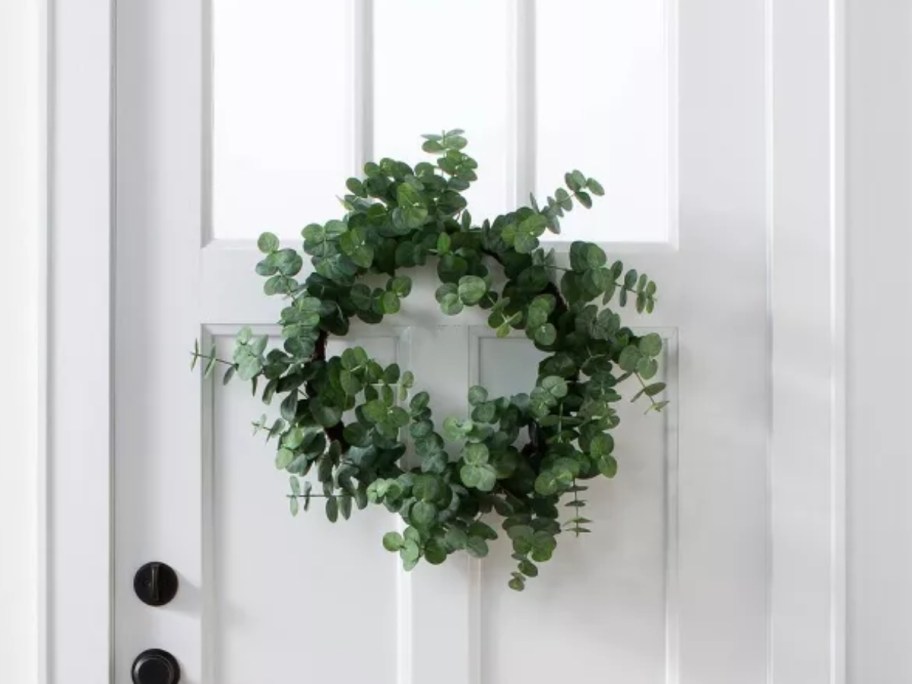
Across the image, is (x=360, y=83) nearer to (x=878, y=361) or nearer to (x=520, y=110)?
(x=520, y=110)

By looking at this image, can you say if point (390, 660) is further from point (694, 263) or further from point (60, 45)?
point (60, 45)

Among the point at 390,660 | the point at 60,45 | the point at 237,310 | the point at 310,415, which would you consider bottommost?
the point at 390,660

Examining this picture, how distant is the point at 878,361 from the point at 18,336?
1.05 m

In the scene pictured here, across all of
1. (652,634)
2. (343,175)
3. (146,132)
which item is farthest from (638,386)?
(146,132)

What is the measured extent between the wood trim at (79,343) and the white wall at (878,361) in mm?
906

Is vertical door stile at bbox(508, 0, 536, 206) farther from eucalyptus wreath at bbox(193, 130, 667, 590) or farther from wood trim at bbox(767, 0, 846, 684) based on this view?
wood trim at bbox(767, 0, 846, 684)

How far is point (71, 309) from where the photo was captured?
3.50 ft

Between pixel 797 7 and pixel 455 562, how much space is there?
800 millimetres

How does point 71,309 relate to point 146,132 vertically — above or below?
below

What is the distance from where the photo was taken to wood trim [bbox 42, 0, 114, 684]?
1.06m

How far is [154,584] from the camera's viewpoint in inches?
42.1

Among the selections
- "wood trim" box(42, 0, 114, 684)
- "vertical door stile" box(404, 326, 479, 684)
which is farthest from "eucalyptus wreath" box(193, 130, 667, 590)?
"wood trim" box(42, 0, 114, 684)

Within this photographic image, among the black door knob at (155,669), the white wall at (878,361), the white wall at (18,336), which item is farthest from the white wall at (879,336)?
the white wall at (18,336)

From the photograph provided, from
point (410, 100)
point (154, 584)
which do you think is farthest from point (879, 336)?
point (154, 584)
